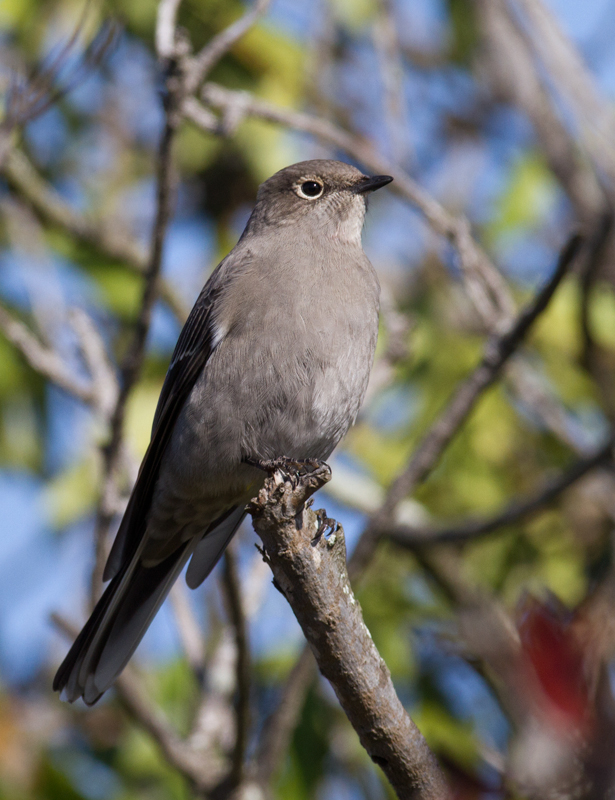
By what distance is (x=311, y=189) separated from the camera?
18.2 ft

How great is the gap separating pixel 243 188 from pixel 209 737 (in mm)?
4262

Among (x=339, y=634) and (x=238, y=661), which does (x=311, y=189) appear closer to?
(x=238, y=661)

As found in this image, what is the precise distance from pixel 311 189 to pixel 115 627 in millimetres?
2553

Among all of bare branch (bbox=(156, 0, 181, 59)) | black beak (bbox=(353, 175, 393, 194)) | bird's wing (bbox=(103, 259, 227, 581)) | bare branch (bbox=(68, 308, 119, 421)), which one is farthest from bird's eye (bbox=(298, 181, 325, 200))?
bare branch (bbox=(68, 308, 119, 421))

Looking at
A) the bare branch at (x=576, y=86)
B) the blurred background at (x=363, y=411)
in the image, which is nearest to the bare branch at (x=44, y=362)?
the blurred background at (x=363, y=411)

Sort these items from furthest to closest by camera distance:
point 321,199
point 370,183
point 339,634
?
point 321,199 < point 370,183 < point 339,634

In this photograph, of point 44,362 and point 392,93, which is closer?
point 44,362

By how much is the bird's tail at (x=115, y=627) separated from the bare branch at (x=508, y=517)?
1.23 meters

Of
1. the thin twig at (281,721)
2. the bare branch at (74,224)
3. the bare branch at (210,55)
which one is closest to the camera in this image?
the bare branch at (210,55)

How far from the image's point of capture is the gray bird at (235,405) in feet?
15.1

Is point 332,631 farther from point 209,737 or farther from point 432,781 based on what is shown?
point 209,737

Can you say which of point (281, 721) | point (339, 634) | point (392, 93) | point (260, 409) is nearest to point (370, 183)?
point (392, 93)

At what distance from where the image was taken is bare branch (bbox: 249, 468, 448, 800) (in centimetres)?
301

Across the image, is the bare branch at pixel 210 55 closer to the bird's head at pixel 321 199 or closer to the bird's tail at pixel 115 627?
the bird's head at pixel 321 199
